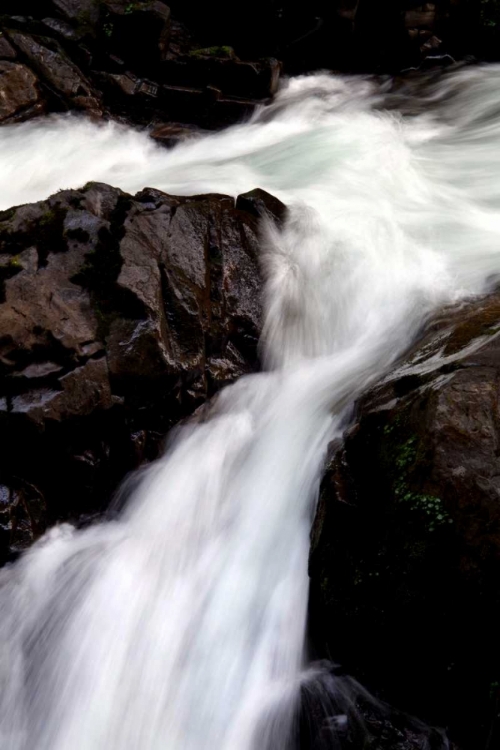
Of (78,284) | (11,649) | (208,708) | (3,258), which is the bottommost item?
(208,708)

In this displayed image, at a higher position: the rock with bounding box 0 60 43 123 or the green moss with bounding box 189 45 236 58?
the rock with bounding box 0 60 43 123

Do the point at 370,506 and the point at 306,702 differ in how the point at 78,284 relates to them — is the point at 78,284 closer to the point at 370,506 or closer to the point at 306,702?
the point at 370,506

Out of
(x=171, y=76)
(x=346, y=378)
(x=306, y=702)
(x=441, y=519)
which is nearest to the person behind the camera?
(x=441, y=519)

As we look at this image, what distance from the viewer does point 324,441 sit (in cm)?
441

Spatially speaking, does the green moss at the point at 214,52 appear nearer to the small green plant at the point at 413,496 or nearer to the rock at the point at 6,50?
the rock at the point at 6,50

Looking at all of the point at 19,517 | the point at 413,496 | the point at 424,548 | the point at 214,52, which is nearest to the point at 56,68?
the point at 214,52

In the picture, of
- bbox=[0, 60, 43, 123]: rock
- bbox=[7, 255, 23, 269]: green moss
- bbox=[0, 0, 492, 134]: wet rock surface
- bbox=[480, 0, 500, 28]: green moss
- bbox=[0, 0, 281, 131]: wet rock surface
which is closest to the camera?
bbox=[7, 255, 23, 269]: green moss

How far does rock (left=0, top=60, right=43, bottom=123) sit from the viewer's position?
28.7 feet

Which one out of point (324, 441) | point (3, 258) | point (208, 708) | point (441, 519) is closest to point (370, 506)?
point (441, 519)

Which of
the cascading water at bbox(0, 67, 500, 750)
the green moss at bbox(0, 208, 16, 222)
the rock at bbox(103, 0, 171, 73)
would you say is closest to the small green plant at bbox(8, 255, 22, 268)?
the green moss at bbox(0, 208, 16, 222)

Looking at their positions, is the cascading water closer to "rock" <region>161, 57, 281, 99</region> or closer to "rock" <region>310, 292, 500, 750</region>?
"rock" <region>310, 292, 500, 750</region>

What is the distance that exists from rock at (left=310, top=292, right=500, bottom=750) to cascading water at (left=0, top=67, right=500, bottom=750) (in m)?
0.47

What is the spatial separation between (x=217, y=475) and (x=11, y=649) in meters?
1.72

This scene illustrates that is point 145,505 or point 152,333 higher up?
point 152,333
